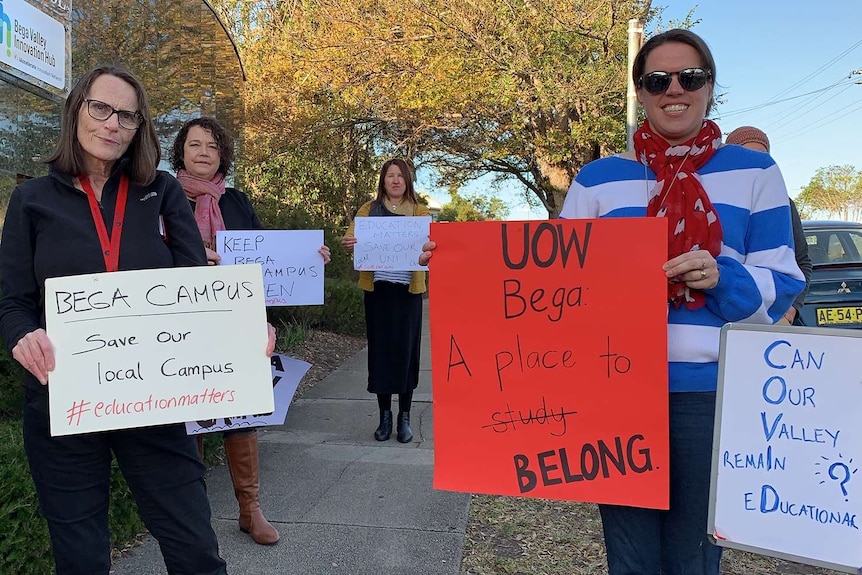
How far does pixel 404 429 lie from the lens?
16.6 feet

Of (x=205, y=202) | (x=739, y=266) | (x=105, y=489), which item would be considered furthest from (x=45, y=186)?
(x=739, y=266)

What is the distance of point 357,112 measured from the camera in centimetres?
1330

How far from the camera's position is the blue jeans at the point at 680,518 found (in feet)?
5.79

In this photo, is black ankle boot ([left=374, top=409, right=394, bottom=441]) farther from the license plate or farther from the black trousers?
the license plate

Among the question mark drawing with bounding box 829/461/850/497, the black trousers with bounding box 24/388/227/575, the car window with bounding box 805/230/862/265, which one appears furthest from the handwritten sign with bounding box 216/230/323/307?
the car window with bounding box 805/230/862/265

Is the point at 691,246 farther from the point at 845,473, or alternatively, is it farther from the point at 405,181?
the point at 405,181

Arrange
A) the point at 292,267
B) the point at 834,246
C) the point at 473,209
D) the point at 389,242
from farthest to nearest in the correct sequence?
the point at 473,209 → the point at 834,246 → the point at 389,242 → the point at 292,267

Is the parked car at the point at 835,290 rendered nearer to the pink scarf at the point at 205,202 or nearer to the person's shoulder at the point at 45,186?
the pink scarf at the point at 205,202

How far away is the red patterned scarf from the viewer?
5.56ft

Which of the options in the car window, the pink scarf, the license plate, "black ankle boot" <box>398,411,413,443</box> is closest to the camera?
the pink scarf

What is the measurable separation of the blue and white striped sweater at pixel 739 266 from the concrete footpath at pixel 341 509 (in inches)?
73.3

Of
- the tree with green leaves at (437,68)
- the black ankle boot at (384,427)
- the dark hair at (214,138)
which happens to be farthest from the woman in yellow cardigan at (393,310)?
the tree with green leaves at (437,68)

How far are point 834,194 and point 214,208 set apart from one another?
96.0 meters

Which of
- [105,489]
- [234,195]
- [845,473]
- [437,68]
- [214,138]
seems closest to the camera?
[845,473]
